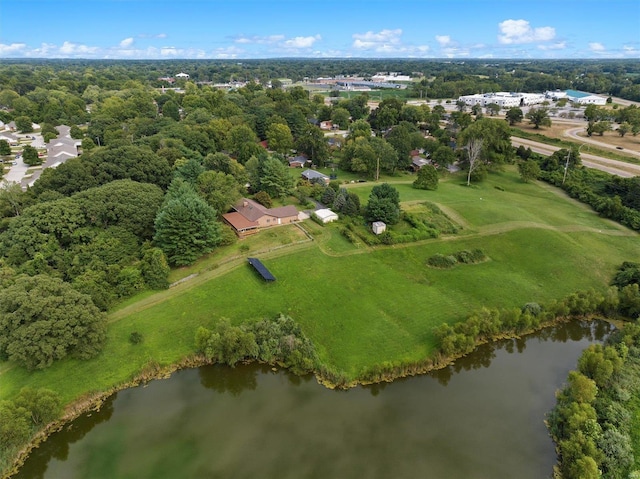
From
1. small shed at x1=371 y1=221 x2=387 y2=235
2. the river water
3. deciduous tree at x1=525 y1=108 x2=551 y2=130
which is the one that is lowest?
the river water

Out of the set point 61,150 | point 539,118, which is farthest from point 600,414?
point 539,118

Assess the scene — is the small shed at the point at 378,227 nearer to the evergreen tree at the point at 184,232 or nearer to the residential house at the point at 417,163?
the evergreen tree at the point at 184,232

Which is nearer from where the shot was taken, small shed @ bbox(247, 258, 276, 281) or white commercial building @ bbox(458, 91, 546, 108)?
small shed @ bbox(247, 258, 276, 281)

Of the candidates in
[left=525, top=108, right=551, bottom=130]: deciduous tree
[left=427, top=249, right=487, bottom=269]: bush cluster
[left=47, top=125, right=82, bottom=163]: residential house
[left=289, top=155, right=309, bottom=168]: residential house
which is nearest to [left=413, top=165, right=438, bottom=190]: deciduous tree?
[left=427, top=249, right=487, bottom=269]: bush cluster

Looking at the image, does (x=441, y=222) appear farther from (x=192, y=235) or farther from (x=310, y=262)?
(x=192, y=235)

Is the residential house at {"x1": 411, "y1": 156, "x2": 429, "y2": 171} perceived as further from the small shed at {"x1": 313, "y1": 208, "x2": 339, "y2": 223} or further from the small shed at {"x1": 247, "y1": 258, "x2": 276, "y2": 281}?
the small shed at {"x1": 247, "y1": 258, "x2": 276, "y2": 281}
